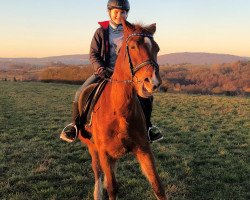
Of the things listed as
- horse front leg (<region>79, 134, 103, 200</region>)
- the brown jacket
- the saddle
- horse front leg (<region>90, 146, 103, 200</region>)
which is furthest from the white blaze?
horse front leg (<region>90, 146, 103, 200</region>)

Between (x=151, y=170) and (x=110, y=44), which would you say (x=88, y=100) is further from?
(x=151, y=170)

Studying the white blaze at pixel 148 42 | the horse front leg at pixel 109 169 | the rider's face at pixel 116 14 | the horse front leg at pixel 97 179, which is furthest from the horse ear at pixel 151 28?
the horse front leg at pixel 97 179

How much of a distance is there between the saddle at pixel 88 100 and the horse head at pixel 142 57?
5.06 ft

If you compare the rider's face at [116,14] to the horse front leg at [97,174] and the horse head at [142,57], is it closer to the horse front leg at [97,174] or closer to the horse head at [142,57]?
the horse head at [142,57]

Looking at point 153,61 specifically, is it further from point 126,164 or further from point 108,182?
point 126,164

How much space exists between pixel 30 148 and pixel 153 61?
800 centimetres

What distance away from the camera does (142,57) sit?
4152 mm

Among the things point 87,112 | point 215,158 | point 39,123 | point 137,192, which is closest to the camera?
point 87,112

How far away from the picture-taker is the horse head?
395cm

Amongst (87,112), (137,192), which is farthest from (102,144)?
(137,192)

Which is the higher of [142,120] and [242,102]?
[142,120]

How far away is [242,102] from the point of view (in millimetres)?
→ 25750

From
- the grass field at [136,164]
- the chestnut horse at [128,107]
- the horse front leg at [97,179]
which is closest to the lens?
the chestnut horse at [128,107]

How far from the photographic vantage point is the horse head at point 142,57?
155 inches
